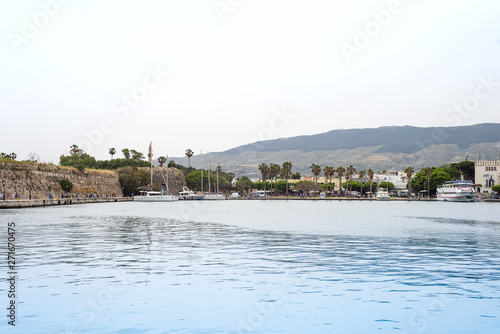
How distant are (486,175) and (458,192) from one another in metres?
36.8

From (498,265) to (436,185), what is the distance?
504 ft

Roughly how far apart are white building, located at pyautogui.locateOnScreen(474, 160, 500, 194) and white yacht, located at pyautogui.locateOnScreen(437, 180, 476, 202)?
26.8 metres

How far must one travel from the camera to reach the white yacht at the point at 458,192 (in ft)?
453

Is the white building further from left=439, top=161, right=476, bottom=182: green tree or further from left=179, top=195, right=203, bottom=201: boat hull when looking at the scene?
left=179, top=195, right=203, bottom=201: boat hull

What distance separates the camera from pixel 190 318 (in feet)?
44.3

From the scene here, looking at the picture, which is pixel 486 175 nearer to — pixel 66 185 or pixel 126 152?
pixel 126 152

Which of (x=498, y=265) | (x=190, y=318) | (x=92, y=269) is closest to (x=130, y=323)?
(x=190, y=318)

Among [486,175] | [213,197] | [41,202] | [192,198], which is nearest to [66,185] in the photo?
[41,202]

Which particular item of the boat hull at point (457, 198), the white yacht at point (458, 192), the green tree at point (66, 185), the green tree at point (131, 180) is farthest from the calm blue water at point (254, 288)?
the green tree at point (131, 180)

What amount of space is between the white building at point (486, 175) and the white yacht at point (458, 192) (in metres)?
26.8

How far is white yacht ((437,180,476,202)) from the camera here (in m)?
138

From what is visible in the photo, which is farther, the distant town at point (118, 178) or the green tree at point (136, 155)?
the green tree at point (136, 155)

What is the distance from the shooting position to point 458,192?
5492 inches

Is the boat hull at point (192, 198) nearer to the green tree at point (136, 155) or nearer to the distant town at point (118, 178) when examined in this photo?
the distant town at point (118, 178)
